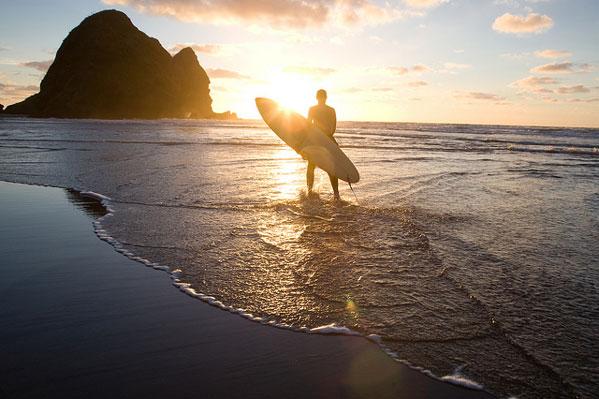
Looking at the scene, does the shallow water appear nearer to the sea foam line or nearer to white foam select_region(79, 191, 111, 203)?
the sea foam line

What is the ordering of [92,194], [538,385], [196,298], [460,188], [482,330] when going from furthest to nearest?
1. [460,188]
2. [92,194]
3. [196,298]
4. [482,330]
5. [538,385]

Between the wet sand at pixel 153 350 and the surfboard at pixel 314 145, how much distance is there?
190 inches

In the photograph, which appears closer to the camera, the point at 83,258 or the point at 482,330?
the point at 482,330

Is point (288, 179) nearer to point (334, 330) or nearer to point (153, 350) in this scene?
point (334, 330)

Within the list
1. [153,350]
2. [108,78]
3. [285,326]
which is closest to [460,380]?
[285,326]

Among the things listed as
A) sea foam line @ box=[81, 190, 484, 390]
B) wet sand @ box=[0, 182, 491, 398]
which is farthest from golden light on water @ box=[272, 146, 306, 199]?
wet sand @ box=[0, 182, 491, 398]

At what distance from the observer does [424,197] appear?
311 inches

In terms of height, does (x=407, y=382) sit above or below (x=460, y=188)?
below

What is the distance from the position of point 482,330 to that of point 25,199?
751cm

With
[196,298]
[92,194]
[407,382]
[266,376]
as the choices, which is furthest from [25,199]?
[407,382]

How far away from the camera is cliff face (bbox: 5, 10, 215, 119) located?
91.6 metres

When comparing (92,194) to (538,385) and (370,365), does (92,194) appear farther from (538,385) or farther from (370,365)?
(538,385)

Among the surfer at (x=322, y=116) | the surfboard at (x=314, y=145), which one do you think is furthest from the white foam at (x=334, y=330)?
the surfer at (x=322, y=116)

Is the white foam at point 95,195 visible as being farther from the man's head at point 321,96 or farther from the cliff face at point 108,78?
the cliff face at point 108,78
